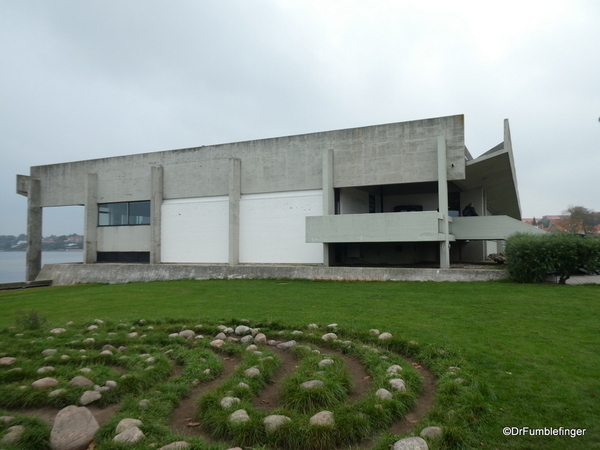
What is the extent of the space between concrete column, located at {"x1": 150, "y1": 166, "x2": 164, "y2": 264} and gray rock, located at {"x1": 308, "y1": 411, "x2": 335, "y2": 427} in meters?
24.1

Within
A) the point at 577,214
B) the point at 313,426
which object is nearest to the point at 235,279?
the point at 313,426

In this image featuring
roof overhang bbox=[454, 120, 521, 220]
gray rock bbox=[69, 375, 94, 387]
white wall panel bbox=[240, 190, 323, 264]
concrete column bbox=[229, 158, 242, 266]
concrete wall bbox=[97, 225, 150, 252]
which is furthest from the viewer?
concrete wall bbox=[97, 225, 150, 252]

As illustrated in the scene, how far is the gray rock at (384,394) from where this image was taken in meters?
4.34

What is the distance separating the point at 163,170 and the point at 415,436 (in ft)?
84.8

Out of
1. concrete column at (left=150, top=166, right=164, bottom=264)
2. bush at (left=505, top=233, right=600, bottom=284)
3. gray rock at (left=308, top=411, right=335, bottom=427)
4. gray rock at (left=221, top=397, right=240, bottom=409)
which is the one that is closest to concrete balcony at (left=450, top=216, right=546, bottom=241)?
bush at (left=505, top=233, right=600, bottom=284)

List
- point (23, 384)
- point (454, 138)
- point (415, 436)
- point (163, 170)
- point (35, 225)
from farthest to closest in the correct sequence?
point (35, 225), point (163, 170), point (454, 138), point (23, 384), point (415, 436)

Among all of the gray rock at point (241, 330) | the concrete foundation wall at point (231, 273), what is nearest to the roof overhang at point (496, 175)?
the concrete foundation wall at point (231, 273)

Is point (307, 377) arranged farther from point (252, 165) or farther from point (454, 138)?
point (252, 165)

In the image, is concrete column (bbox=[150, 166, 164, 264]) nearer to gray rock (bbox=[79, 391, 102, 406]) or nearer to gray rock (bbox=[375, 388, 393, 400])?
gray rock (bbox=[79, 391, 102, 406])

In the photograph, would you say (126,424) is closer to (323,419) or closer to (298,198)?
(323,419)

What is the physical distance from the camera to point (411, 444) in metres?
3.33

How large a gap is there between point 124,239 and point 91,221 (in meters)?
3.14

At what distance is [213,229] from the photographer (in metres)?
24.6

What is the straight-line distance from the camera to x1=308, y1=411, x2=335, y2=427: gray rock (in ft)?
12.3
